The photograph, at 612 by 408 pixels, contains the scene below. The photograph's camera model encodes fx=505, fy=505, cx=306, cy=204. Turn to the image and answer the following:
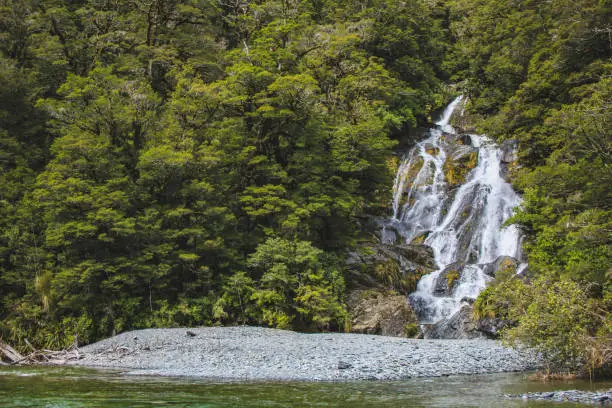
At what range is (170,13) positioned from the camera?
3234cm

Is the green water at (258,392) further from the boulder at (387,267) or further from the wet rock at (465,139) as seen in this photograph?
the wet rock at (465,139)

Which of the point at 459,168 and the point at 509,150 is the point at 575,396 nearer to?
the point at 459,168

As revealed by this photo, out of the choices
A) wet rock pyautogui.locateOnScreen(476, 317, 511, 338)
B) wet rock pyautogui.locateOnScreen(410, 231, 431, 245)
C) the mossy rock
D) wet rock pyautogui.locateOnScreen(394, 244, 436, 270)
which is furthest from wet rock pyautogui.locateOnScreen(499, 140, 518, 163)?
wet rock pyautogui.locateOnScreen(476, 317, 511, 338)

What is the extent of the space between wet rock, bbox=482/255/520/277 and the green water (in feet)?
→ 36.0

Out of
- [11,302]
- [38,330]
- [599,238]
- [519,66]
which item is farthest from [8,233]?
[519,66]

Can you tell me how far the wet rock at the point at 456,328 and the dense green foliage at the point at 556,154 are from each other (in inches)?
27.4

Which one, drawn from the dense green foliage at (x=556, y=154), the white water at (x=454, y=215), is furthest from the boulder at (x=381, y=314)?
the dense green foliage at (x=556, y=154)

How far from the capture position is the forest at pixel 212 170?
21.2m

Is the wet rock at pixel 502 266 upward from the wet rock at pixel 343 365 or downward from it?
upward

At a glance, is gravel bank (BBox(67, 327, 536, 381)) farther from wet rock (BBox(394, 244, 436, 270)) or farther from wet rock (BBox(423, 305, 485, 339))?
wet rock (BBox(394, 244, 436, 270))

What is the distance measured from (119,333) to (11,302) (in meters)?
5.24

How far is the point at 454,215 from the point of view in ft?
98.5

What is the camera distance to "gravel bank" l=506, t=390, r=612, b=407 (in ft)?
31.4

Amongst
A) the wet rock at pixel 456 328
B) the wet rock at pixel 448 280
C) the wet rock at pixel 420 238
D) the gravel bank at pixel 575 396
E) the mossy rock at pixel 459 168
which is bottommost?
the gravel bank at pixel 575 396
